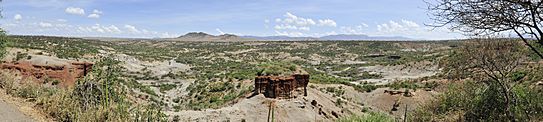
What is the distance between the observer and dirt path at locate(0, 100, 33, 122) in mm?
8414

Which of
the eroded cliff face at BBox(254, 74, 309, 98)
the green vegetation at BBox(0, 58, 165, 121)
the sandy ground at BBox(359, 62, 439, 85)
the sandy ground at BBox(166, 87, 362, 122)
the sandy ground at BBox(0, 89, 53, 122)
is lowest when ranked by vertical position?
the sandy ground at BBox(359, 62, 439, 85)

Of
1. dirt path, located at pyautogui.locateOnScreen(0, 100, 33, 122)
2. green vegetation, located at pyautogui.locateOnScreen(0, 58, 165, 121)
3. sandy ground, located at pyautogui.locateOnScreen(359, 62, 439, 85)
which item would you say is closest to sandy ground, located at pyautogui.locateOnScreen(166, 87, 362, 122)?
green vegetation, located at pyautogui.locateOnScreen(0, 58, 165, 121)

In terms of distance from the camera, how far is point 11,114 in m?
8.76

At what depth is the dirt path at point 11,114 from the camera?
841 centimetres

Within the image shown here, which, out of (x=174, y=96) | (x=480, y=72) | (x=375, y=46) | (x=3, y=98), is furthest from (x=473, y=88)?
(x=375, y=46)

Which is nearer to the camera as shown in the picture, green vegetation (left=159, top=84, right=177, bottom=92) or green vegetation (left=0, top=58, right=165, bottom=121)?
green vegetation (left=0, top=58, right=165, bottom=121)

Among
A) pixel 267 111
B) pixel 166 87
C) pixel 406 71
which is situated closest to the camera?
pixel 267 111

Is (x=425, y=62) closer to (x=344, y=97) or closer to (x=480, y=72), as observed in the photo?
(x=344, y=97)

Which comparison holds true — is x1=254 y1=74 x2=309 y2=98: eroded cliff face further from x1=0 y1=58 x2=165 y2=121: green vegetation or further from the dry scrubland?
x1=0 y1=58 x2=165 y2=121: green vegetation

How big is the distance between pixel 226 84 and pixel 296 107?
14.0 metres

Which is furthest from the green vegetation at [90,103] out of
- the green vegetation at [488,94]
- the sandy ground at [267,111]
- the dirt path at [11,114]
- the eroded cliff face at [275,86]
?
the eroded cliff face at [275,86]

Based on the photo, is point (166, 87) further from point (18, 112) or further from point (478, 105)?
point (18, 112)

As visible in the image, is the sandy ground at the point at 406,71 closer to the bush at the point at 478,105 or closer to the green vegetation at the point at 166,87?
the green vegetation at the point at 166,87

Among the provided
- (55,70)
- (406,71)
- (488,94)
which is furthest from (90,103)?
(406,71)
